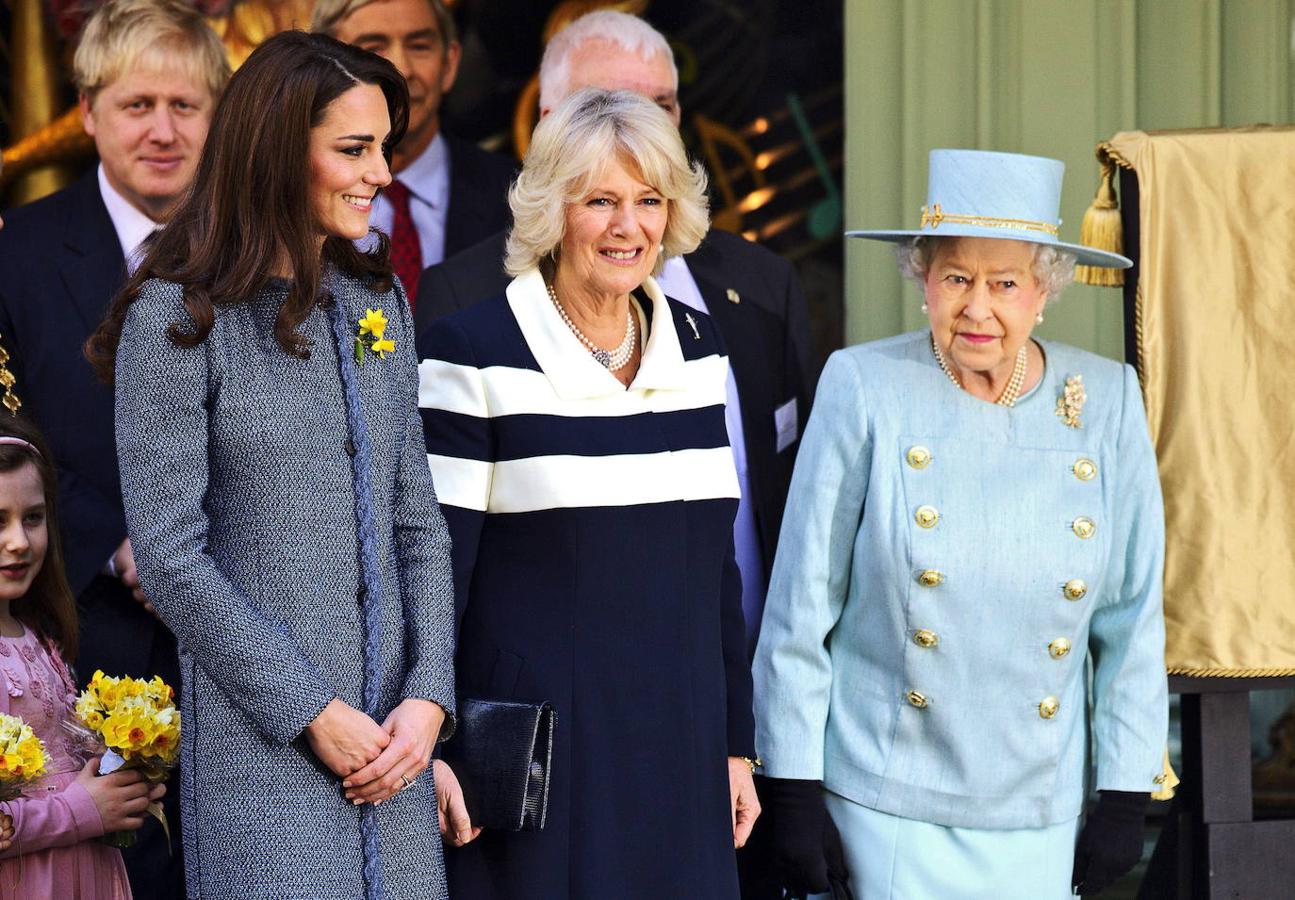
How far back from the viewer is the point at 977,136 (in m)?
4.73

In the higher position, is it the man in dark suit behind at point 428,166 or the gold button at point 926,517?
the man in dark suit behind at point 428,166

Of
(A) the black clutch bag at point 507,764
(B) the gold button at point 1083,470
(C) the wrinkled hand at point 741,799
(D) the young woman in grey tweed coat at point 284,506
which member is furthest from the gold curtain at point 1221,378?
(D) the young woman in grey tweed coat at point 284,506

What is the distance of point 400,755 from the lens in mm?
2648

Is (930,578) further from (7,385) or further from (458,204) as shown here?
(458,204)

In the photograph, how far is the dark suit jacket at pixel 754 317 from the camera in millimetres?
4008

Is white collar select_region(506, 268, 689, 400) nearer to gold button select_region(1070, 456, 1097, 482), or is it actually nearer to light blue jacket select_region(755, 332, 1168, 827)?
light blue jacket select_region(755, 332, 1168, 827)

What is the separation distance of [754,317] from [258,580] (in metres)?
1.79

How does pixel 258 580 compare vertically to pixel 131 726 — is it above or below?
above

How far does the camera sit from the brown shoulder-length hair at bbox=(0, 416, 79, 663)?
3277 mm

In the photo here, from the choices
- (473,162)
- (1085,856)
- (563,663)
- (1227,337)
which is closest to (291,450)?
(563,663)

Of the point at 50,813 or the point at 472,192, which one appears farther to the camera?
the point at 472,192

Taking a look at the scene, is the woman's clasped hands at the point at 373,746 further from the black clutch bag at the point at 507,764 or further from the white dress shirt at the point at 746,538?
the white dress shirt at the point at 746,538

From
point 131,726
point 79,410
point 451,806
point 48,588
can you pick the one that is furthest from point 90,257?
point 451,806

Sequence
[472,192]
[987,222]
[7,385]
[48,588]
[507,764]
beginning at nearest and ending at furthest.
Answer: [507,764]
[48,588]
[987,222]
[7,385]
[472,192]
